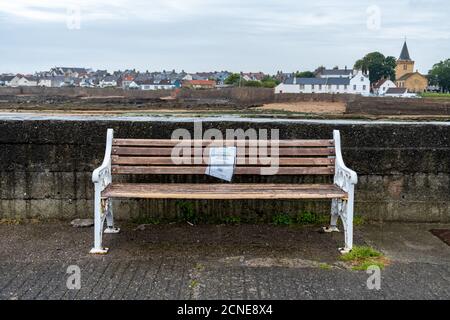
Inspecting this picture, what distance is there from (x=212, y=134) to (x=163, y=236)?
1197mm

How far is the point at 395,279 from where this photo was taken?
392cm

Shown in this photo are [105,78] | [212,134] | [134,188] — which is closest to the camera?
[134,188]

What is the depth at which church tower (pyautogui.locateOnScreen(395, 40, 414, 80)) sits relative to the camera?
137 metres

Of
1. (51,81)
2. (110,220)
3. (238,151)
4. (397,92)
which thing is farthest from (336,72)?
(110,220)

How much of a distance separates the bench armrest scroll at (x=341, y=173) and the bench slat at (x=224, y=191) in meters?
0.07

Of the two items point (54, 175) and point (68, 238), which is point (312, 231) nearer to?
point (68, 238)

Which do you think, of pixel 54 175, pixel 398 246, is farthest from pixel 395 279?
pixel 54 175

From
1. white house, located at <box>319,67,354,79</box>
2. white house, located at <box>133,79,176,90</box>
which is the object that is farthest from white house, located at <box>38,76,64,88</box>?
white house, located at <box>319,67,354,79</box>

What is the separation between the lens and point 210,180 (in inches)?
213

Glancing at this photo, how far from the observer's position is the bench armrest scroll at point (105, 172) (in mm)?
4316

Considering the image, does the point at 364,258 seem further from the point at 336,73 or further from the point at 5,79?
the point at 5,79

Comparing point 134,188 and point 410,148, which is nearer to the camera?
point 134,188
